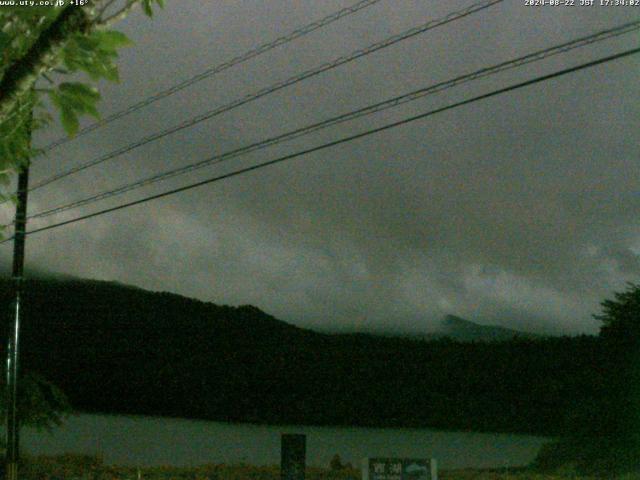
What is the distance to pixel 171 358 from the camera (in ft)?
111

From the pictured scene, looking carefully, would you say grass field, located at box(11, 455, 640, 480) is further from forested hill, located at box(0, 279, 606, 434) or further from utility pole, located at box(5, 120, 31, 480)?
forested hill, located at box(0, 279, 606, 434)

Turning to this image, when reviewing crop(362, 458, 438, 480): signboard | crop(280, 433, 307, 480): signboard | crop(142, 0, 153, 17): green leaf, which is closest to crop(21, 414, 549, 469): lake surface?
crop(280, 433, 307, 480): signboard

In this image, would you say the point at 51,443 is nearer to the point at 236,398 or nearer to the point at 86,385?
the point at 86,385

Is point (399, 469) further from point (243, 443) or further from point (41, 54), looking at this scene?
point (243, 443)

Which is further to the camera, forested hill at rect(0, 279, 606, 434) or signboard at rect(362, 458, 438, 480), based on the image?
forested hill at rect(0, 279, 606, 434)

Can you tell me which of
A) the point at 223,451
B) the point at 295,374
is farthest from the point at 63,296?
the point at 223,451

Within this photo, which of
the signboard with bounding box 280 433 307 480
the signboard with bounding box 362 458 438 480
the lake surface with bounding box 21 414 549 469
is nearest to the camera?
the signboard with bounding box 362 458 438 480

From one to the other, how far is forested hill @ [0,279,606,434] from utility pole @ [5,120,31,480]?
24.2ft

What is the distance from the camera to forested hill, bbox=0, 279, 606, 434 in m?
23.4

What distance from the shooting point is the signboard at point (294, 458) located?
13094mm

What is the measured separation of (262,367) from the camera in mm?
32219

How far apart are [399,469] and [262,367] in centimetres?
2135

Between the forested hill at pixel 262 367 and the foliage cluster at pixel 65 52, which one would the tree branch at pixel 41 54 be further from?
the forested hill at pixel 262 367

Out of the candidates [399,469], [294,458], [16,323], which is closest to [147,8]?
[399,469]
